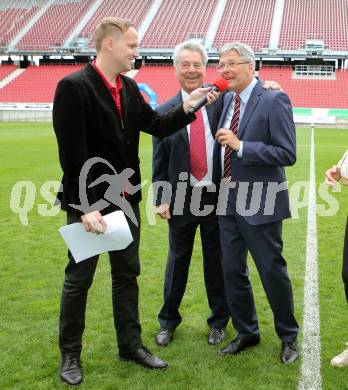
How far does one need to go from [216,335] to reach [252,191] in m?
1.22

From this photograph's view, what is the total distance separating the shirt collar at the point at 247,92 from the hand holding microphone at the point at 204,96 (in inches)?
7.4

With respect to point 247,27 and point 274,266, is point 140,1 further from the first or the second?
point 274,266

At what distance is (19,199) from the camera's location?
10.3m

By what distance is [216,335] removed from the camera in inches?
162

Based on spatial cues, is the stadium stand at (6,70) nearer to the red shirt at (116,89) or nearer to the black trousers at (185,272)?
the black trousers at (185,272)

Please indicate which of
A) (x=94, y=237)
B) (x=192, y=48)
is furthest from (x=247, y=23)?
(x=94, y=237)

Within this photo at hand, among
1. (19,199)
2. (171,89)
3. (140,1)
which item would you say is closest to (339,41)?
(171,89)

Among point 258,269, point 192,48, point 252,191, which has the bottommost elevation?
point 258,269

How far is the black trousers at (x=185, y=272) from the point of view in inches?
162

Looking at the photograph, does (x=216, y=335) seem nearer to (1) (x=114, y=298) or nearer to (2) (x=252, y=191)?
(1) (x=114, y=298)

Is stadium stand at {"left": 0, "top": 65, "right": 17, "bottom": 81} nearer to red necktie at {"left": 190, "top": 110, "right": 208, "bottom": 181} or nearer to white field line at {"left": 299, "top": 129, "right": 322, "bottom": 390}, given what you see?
white field line at {"left": 299, "top": 129, "right": 322, "bottom": 390}

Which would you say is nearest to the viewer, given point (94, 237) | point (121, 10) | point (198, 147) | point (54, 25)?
point (94, 237)

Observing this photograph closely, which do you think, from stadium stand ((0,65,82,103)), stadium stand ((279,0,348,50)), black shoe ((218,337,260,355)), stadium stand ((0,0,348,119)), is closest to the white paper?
black shoe ((218,337,260,355))

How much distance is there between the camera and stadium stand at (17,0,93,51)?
47.9 m
